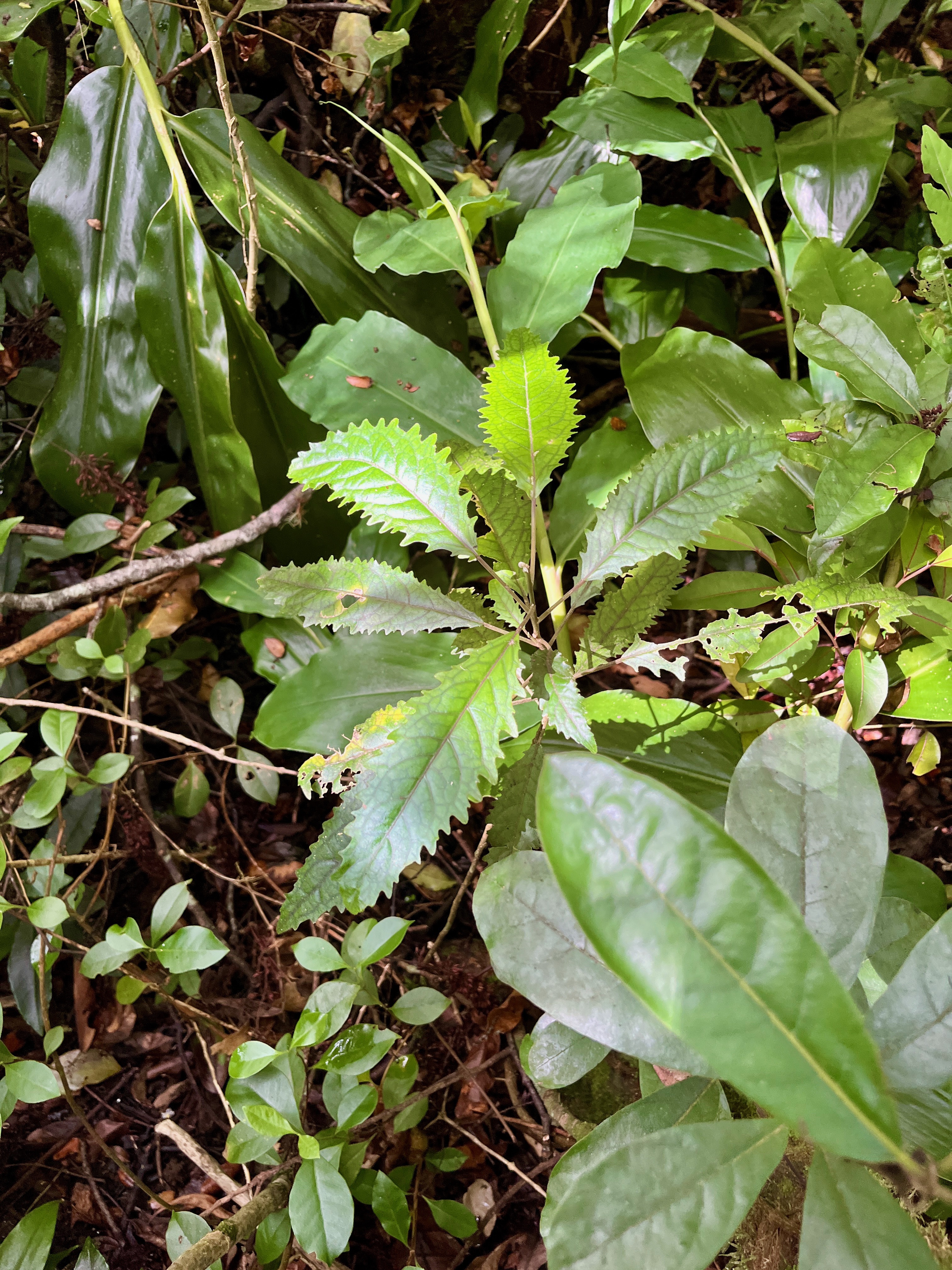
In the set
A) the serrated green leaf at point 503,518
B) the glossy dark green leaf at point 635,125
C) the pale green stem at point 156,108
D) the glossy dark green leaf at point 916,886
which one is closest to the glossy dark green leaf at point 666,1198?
the glossy dark green leaf at point 916,886

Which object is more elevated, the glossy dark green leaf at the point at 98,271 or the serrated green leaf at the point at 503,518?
the glossy dark green leaf at the point at 98,271

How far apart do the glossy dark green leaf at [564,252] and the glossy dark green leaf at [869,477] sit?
0.37m

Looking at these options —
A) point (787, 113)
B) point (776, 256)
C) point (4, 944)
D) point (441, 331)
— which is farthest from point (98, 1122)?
point (787, 113)

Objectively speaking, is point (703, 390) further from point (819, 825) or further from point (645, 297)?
point (819, 825)

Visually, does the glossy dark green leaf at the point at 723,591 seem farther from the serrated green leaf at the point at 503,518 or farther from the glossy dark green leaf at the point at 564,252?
the glossy dark green leaf at the point at 564,252

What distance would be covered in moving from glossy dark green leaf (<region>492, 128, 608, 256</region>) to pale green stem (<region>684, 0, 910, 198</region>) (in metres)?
0.22

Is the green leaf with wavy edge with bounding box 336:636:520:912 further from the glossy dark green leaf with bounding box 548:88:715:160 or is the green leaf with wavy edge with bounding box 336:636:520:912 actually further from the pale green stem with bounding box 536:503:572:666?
the glossy dark green leaf with bounding box 548:88:715:160

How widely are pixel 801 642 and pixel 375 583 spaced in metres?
0.46

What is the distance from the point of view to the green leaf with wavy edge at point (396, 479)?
2.27 feet

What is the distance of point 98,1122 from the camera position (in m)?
1.03

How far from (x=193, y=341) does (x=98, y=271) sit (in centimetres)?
22

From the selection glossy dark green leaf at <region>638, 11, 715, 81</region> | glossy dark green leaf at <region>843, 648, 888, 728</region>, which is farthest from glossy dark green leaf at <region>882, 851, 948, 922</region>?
glossy dark green leaf at <region>638, 11, 715, 81</region>

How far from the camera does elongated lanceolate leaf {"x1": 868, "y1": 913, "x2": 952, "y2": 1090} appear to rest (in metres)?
0.47

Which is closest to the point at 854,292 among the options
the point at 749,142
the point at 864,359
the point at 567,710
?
the point at 864,359
